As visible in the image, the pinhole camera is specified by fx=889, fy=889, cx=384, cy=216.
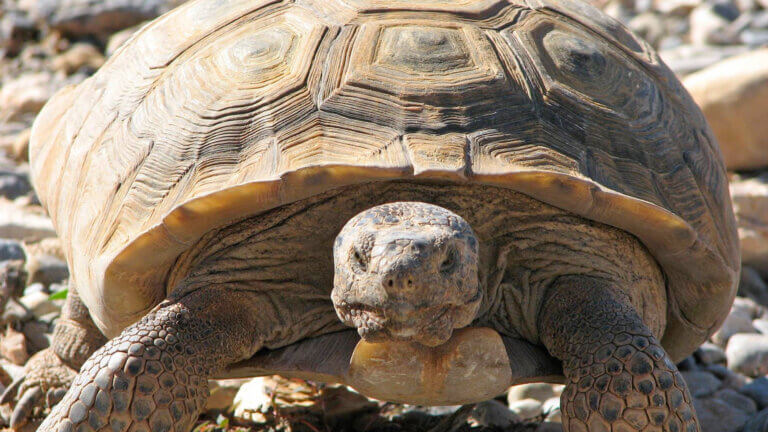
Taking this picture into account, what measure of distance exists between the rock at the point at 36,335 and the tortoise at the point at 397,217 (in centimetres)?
85

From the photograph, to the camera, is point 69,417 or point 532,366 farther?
point 532,366

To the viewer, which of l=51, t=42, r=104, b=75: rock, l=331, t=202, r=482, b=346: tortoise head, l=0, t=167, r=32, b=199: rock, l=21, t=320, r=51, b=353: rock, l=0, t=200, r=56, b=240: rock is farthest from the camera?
l=51, t=42, r=104, b=75: rock

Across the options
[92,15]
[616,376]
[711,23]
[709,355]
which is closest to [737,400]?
[709,355]

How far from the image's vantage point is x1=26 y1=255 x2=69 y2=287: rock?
539cm

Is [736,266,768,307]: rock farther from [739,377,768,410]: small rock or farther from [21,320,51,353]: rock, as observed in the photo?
[21,320,51,353]: rock

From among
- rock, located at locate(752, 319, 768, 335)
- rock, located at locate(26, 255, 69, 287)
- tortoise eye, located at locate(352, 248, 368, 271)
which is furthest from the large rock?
rock, located at locate(26, 255, 69, 287)

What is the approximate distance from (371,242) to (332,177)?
0.37 metres

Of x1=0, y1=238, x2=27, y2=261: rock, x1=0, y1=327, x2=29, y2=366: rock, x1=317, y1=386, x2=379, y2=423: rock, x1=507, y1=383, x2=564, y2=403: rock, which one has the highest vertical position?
x1=317, y1=386, x2=379, y2=423: rock

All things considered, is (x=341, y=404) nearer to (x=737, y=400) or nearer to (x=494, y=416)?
(x=494, y=416)

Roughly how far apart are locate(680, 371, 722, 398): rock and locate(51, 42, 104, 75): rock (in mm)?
7435

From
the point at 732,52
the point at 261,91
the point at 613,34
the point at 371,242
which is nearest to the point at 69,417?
the point at 371,242

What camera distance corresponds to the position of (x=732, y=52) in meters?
8.21

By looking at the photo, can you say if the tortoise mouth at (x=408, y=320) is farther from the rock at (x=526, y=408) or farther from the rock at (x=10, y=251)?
the rock at (x=10, y=251)

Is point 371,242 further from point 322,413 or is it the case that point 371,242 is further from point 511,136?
point 322,413
